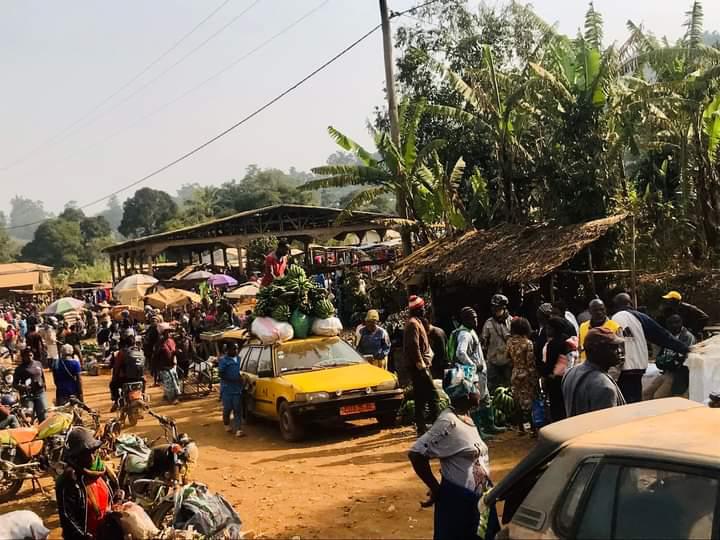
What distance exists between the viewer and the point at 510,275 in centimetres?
1348

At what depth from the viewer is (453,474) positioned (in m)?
4.77

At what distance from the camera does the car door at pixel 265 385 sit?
11.0m

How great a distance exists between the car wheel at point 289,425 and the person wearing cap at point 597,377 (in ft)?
19.0

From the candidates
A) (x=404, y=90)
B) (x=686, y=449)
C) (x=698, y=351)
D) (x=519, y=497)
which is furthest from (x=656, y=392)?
(x=404, y=90)

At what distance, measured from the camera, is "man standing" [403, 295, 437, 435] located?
374 inches

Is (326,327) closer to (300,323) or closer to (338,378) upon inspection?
(300,323)

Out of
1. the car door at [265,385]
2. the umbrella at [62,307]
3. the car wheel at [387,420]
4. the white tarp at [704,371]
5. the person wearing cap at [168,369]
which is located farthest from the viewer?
the umbrella at [62,307]

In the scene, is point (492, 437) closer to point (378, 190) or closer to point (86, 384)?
point (378, 190)

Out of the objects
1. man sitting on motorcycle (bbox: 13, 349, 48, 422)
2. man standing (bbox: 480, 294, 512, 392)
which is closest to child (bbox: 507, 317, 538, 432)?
man standing (bbox: 480, 294, 512, 392)

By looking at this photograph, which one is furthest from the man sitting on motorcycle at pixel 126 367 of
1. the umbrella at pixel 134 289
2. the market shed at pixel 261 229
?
the market shed at pixel 261 229

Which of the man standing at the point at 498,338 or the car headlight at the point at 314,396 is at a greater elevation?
the man standing at the point at 498,338

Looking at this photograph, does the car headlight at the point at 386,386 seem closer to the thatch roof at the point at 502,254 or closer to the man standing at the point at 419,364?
the man standing at the point at 419,364

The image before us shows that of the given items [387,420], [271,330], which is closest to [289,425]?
[387,420]

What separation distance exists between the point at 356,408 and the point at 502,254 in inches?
217
